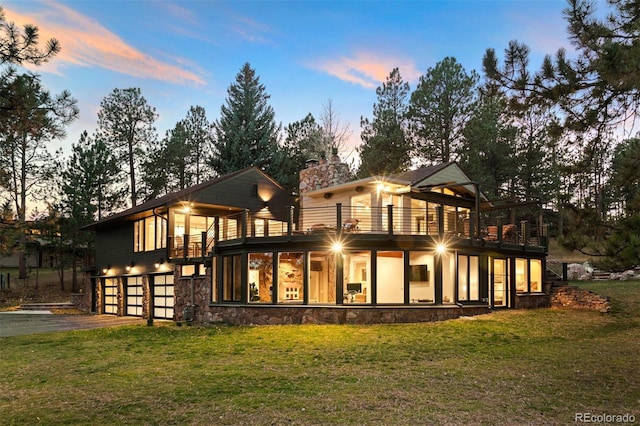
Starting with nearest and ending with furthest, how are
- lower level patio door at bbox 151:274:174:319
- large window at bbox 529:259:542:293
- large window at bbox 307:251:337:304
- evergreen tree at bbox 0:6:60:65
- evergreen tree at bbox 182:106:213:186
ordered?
evergreen tree at bbox 0:6:60:65
large window at bbox 307:251:337:304
large window at bbox 529:259:542:293
lower level patio door at bbox 151:274:174:319
evergreen tree at bbox 182:106:213:186

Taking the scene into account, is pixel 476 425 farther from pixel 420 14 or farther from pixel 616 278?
pixel 616 278

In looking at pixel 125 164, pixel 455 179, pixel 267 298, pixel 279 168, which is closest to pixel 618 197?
pixel 267 298

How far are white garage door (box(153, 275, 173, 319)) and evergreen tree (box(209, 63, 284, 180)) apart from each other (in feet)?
45.6

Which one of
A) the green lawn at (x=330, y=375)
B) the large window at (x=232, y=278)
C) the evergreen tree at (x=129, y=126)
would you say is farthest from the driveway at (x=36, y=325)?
the evergreen tree at (x=129, y=126)

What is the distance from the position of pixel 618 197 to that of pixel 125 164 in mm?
33050

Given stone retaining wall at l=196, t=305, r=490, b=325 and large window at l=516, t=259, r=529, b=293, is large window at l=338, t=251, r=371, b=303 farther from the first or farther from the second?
large window at l=516, t=259, r=529, b=293

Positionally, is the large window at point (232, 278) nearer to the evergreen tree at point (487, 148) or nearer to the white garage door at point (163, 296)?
the white garage door at point (163, 296)

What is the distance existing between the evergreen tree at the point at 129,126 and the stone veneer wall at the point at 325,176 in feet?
62.3

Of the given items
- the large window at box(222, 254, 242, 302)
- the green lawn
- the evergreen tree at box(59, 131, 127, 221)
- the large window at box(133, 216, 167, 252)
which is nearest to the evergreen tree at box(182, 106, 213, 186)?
the evergreen tree at box(59, 131, 127, 221)

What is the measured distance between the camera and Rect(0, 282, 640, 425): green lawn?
583 cm

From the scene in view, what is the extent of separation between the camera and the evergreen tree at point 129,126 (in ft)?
112

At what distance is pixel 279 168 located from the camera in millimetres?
33875

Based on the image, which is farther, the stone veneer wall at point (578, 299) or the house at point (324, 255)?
the stone veneer wall at point (578, 299)

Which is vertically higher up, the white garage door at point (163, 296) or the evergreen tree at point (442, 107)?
the evergreen tree at point (442, 107)
